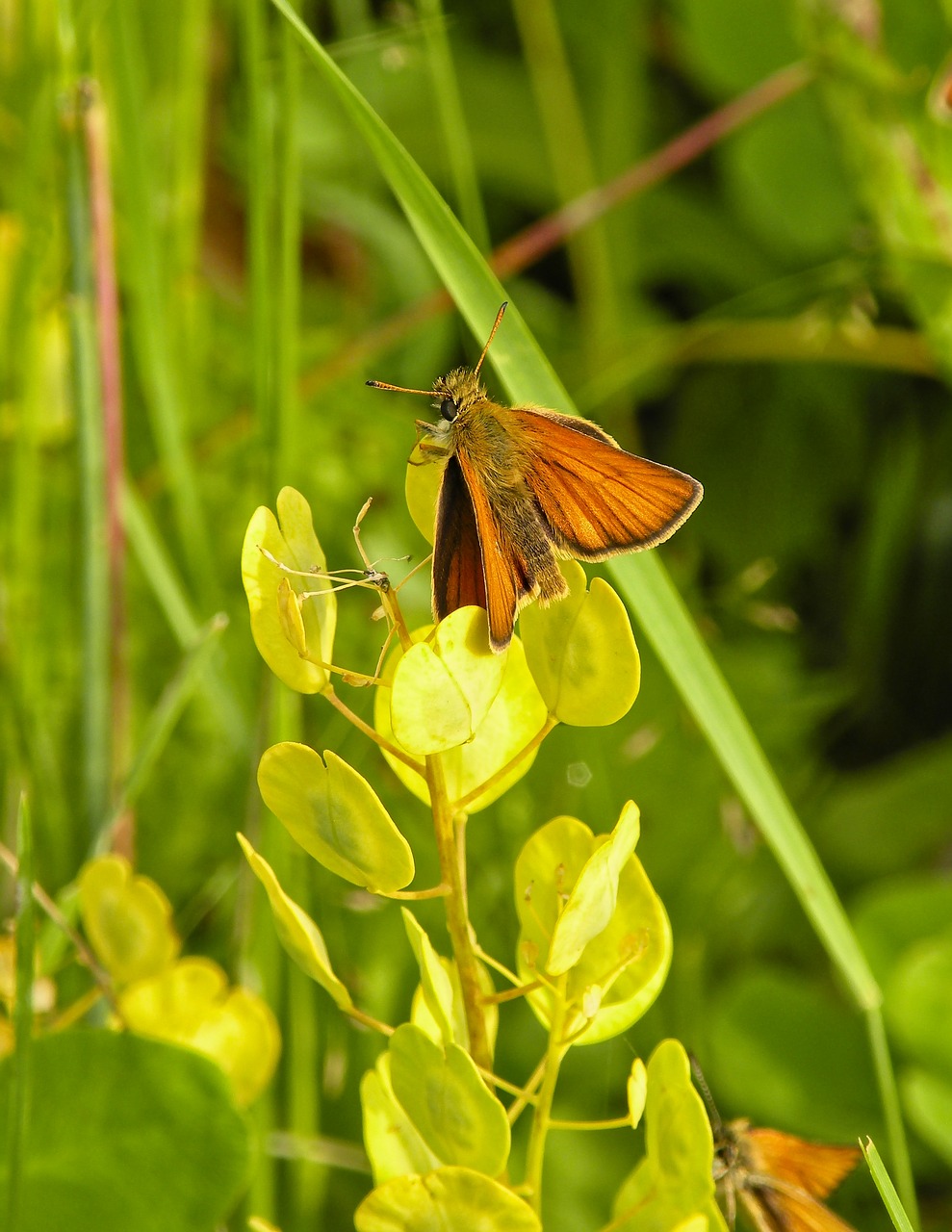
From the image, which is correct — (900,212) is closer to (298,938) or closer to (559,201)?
(559,201)

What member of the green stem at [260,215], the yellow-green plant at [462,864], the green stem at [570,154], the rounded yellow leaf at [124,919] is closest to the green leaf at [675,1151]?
the yellow-green plant at [462,864]

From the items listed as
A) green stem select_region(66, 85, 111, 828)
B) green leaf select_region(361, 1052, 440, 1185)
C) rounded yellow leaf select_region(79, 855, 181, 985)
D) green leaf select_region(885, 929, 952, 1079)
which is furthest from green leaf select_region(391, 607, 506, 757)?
green leaf select_region(885, 929, 952, 1079)

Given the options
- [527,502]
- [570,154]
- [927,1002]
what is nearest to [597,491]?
[527,502]

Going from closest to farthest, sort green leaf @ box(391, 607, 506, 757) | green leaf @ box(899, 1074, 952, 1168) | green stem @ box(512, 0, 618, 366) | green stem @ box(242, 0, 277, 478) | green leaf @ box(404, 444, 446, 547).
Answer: green leaf @ box(391, 607, 506, 757) → green leaf @ box(404, 444, 446, 547) → green stem @ box(242, 0, 277, 478) → green leaf @ box(899, 1074, 952, 1168) → green stem @ box(512, 0, 618, 366)

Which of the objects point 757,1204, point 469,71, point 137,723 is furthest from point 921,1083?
point 469,71

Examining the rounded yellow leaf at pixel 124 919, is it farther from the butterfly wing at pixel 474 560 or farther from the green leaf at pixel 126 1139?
the butterfly wing at pixel 474 560

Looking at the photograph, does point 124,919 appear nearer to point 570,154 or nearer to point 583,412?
point 583,412

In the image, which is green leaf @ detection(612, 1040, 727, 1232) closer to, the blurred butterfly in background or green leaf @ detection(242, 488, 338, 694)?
the blurred butterfly in background
